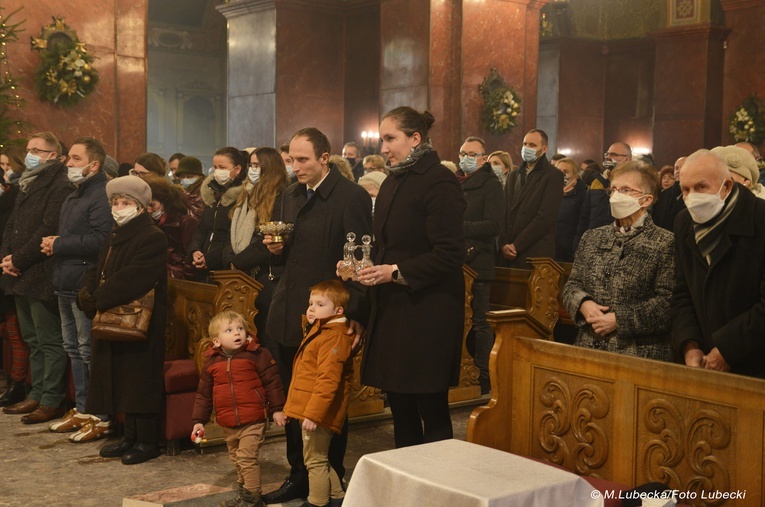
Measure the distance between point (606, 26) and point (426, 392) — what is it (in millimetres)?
18886

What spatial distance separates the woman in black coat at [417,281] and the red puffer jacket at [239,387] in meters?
0.73

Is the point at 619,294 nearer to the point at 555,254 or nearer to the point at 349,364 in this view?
the point at 349,364

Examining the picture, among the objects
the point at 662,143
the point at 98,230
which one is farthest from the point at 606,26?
the point at 98,230

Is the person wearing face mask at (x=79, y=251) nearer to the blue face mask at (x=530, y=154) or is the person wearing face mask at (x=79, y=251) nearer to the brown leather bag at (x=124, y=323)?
the brown leather bag at (x=124, y=323)

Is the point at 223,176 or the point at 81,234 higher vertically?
the point at 223,176

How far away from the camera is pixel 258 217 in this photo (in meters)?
6.32

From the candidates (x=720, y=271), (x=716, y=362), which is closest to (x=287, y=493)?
(x=716, y=362)

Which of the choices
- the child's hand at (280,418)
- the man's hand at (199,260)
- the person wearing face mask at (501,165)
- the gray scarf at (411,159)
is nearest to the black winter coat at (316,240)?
the child's hand at (280,418)

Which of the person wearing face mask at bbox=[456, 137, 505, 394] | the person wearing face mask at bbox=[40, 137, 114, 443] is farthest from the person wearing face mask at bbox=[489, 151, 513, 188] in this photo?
the person wearing face mask at bbox=[40, 137, 114, 443]

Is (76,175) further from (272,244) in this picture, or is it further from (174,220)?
(272,244)

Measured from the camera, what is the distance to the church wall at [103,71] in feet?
32.6

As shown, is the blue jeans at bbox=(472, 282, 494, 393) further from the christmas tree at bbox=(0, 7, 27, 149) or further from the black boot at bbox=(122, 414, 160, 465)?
the christmas tree at bbox=(0, 7, 27, 149)

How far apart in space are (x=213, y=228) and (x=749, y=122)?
12177 mm

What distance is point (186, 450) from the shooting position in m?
6.31
